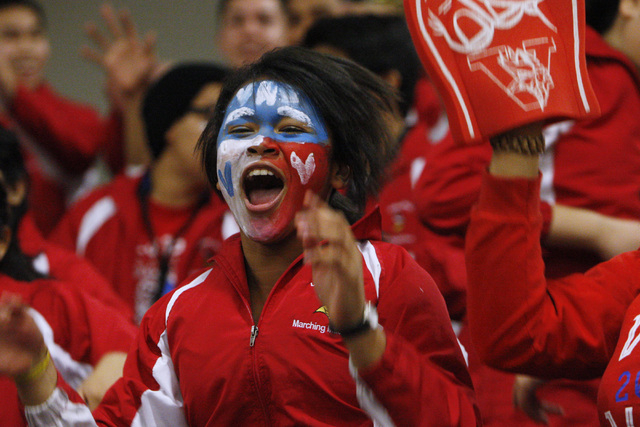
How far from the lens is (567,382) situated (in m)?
2.24

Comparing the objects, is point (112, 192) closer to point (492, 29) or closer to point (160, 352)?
point (160, 352)

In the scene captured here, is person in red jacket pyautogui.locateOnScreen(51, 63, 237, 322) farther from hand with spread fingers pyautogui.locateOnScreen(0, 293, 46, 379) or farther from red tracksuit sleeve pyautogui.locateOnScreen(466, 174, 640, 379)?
red tracksuit sleeve pyautogui.locateOnScreen(466, 174, 640, 379)

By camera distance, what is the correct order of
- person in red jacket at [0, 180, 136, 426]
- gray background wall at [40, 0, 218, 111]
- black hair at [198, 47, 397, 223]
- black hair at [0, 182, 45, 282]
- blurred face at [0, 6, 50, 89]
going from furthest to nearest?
gray background wall at [40, 0, 218, 111], blurred face at [0, 6, 50, 89], black hair at [0, 182, 45, 282], person in red jacket at [0, 180, 136, 426], black hair at [198, 47, 397, 223]

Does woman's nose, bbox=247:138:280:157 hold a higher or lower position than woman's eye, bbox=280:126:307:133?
lower

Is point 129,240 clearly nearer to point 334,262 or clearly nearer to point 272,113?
point 272,113

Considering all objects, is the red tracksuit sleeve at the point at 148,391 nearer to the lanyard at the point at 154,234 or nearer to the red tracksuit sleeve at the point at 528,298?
the red tracksuit sleeve at the point at 528,298

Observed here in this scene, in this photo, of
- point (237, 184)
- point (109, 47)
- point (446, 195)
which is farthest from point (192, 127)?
point (237, 184)

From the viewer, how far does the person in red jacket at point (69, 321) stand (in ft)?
7.75

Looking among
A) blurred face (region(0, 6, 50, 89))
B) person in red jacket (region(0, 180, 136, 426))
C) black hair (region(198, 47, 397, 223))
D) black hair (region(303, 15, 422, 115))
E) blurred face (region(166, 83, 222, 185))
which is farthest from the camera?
blurred face (region(0, 6, 50, 89))

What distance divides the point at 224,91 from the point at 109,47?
232 centimetres

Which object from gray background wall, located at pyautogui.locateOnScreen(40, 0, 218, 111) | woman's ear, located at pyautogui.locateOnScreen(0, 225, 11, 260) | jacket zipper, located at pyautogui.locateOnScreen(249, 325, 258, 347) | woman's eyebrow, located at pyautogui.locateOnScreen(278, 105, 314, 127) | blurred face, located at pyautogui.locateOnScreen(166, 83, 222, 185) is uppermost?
woman's eyebrow, located at pyautogui.locateOnScreen(278, 105, 314, 127)

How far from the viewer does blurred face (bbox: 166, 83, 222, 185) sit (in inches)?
143

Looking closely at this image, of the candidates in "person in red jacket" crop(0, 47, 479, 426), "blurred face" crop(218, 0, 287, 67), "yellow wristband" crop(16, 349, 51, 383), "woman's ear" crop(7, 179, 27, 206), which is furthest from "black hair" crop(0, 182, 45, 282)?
"blurred face" crop(218, 0, 287, 67)

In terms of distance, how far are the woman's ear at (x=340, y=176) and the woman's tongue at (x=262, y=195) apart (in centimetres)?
A: 15
